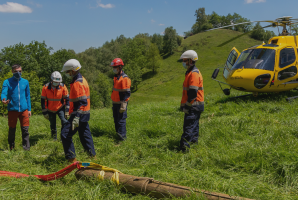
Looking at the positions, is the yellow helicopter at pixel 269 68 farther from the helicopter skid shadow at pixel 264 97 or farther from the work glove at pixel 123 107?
the work glove at pixel 123 107

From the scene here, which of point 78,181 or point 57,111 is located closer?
point 78,181

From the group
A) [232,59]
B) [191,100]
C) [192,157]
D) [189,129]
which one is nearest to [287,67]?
[232,59]

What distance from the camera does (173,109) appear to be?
→ 31.6 ft

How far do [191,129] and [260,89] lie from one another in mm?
5403

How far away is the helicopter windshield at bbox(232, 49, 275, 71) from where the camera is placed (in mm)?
9078

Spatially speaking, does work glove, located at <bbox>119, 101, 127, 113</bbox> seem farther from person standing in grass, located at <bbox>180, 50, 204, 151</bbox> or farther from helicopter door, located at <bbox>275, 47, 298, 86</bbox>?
helicopter door, located at <bbox>275, 47, 298, 86</bbox>

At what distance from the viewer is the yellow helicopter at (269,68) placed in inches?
354

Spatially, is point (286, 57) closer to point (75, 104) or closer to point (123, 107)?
point (123, 107)

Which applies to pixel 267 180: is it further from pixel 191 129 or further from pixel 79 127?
pixel 79 127

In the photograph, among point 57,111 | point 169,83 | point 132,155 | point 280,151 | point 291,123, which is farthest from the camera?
point 169,83

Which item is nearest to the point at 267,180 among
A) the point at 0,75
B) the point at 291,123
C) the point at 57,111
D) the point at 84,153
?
the point at 291,123

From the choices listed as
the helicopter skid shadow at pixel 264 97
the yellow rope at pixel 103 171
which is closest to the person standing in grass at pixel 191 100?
the yellow rope at pixel 103 171

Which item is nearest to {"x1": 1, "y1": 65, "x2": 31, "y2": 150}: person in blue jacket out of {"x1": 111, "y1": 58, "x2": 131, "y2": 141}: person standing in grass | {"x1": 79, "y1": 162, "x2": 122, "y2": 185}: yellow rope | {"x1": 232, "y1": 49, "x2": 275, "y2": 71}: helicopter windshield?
{"x1": 111, "y1": 58, "x2": 131, "y2": 141}: person standing in grass

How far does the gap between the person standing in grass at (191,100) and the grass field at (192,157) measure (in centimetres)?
27
